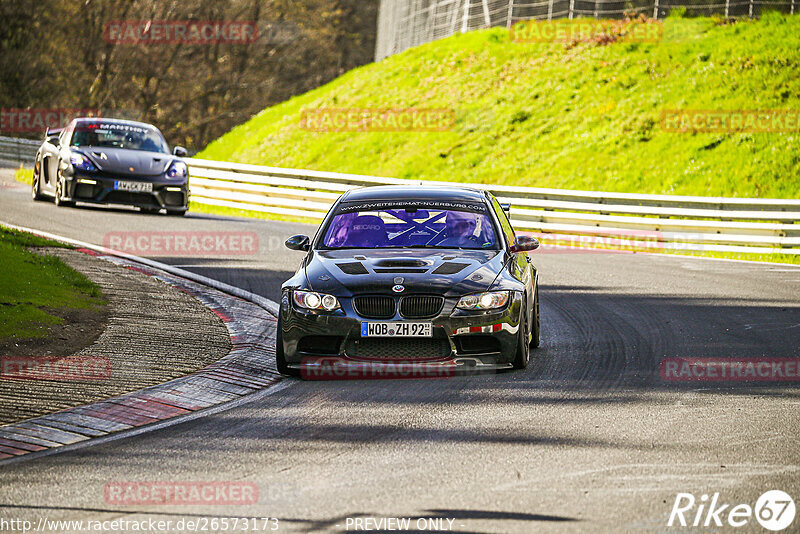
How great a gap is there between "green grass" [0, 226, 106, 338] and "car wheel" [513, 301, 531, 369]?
407 centimetres

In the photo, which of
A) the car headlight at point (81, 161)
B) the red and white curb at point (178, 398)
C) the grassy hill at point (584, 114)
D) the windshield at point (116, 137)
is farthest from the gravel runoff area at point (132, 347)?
the grassy hill at point (584, 114)

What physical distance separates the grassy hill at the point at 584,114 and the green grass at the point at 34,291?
56.5ft

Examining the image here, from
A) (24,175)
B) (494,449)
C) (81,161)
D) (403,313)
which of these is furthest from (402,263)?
(24,175)

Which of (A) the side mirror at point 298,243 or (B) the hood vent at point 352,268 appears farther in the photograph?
(A) the side mirror at point 298,243

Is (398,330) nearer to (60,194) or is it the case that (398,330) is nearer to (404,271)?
(404,271)

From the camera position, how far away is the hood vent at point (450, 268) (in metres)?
9.34

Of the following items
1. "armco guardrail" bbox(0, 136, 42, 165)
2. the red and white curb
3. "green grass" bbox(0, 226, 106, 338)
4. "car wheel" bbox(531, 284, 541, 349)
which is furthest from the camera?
"armco guardrail" bbox(0, 136, 42, 165)

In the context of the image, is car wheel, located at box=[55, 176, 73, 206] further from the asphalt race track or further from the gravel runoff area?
the asphalt race track

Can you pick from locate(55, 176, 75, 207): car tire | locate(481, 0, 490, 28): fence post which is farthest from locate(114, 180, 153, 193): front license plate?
locate(481, 0, 490, 28): fence post

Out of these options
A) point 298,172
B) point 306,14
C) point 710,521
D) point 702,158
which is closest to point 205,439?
point 710,521

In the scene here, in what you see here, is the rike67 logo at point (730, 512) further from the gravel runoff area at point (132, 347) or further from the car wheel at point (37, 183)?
the car wheel at point (37, 183)

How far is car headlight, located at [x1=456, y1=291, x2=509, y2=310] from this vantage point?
358 inches

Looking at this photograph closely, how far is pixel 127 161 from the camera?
2180 centimetres

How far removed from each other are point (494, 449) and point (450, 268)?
2.79 meters
